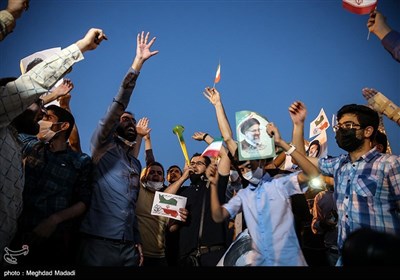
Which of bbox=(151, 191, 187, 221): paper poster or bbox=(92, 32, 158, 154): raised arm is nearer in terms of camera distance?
bbox=(92, 32, 158, 154): raised arm

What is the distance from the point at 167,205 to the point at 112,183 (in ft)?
4.02

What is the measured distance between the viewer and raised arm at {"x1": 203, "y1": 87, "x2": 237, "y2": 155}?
4.33m

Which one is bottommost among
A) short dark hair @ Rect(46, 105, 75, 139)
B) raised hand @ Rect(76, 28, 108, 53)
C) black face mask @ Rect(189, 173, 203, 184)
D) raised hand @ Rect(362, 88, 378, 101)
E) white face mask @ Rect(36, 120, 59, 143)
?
black face mask @ Rect(189, 173, 203, 184)

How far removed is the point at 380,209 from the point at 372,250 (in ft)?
7.42

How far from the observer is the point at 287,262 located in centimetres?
328

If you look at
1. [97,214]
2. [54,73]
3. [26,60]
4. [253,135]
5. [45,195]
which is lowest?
[97,214]

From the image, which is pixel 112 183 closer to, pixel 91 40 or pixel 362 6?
pixel 91 40

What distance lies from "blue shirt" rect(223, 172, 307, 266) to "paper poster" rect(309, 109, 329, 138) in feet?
7.96

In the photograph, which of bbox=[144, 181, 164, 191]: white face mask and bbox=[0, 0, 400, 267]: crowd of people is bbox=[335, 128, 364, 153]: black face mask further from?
bbox=[144, 181, 164, 191]: white face mask

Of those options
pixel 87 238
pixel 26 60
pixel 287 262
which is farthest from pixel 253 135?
pixel 26 60

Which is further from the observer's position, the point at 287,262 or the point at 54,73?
the point at 287,262

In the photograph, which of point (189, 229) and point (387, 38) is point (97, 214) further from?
point (387, 38)

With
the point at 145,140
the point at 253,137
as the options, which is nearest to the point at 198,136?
the point at 145,140

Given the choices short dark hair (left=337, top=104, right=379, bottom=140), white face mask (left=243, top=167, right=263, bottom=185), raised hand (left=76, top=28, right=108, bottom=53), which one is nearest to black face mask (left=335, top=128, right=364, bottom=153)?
short dark hair (left=337, top=104, right=379, bottom=140)
